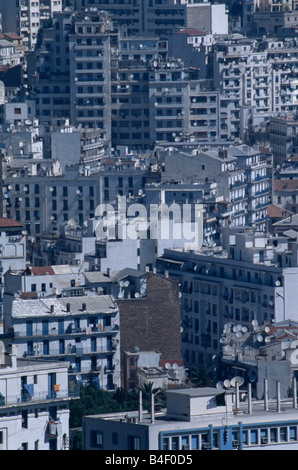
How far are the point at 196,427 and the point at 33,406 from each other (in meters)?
5.21

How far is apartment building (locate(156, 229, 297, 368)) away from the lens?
98.6 metres

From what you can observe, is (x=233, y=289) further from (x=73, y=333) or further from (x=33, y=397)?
(x=33, y=397)

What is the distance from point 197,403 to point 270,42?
10199 cm

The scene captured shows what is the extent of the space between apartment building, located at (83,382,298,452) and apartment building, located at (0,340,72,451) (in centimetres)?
120

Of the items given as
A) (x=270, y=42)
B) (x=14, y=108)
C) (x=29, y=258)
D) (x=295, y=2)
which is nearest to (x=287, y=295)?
(x=29, y=258)

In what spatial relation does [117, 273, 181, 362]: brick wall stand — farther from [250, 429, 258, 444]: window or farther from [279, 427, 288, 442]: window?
[250, 429, 258, 444]: window

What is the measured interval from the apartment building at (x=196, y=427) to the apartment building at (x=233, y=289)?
28362mm

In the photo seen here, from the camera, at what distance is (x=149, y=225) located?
110812 millimetres

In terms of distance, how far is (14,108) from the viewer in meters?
148

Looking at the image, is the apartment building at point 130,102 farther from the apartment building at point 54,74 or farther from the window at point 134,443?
the window at point 134,443

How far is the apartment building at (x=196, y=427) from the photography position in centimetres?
6625

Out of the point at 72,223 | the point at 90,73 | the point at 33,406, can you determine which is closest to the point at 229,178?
the point at 72,223
